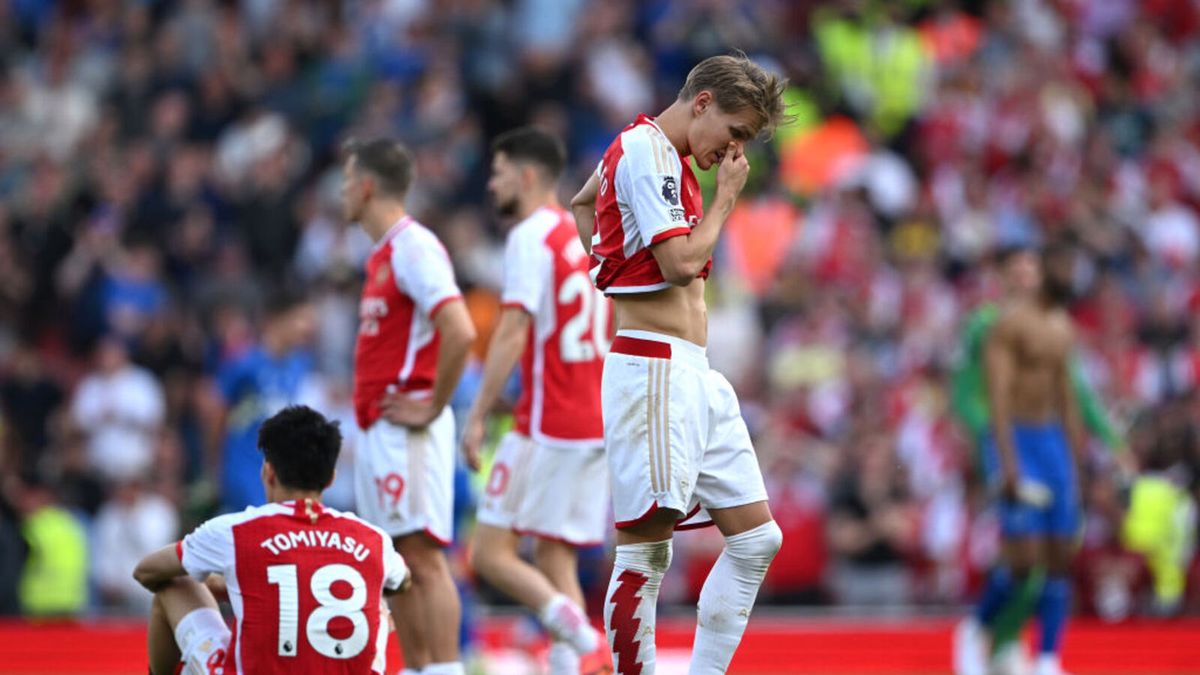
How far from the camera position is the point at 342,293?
52.6ft

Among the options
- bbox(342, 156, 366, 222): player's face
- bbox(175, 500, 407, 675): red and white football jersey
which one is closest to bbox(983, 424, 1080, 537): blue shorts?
bbox(342, 156, 366, 222): player's face

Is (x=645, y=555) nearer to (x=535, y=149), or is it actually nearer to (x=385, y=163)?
(x=385, y=163)

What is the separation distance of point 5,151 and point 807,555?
861cm

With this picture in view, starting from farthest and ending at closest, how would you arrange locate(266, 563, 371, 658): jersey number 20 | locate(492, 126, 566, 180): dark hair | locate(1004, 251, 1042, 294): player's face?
locate(1004, 251, 1042, 294): player's face
locate(492, 126, 566, 180): dark hair
locate(266, 563, 371, 658): jersey number 20

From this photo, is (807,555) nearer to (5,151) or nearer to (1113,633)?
(1113,633)

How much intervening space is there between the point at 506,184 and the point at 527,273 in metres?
0.52

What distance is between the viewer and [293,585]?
20.8ft

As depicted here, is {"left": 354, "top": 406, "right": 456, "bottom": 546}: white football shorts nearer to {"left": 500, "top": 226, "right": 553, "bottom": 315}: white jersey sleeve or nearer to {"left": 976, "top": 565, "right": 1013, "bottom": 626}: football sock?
{"left": 500, "top": 226, "right": 553, "bottom": 315}: white jersey sleeve

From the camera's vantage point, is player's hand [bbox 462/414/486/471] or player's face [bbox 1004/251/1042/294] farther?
player's face [bbox 1004/251/1042/294]

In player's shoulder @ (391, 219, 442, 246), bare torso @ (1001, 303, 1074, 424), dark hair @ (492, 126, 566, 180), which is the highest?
dark hair @ (492, 126, 566, 180)

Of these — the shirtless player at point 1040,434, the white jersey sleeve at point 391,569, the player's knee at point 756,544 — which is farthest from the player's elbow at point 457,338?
the shirtless player at point 1040,434

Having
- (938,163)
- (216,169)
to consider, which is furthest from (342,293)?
(938,163)

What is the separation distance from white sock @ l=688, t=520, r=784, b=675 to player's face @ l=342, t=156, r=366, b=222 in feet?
8.96

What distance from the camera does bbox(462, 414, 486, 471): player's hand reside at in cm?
834
